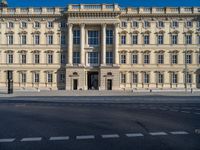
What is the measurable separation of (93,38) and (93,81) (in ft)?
36.6

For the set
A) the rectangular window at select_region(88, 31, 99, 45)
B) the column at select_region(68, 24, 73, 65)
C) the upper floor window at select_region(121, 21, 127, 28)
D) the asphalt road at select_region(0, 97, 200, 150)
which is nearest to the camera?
the asphalt road at select_region(0, 97, 200, 150)

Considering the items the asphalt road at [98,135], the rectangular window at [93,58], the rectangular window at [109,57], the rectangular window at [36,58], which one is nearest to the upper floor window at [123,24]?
the rectangular window at [109,57]

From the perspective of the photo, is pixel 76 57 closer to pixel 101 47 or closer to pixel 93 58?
pixel 93 58

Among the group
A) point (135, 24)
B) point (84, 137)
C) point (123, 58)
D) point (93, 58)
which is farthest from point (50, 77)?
point (84, 137)

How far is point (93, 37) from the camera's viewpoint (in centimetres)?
7050

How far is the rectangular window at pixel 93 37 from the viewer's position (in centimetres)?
7031

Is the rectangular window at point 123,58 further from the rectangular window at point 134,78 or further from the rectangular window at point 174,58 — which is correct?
the rectangular window at point 174,58

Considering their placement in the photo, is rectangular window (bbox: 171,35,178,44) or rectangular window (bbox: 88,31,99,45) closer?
rectangular window (bbox: 171,35,178,44)

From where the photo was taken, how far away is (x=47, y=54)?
7088cm

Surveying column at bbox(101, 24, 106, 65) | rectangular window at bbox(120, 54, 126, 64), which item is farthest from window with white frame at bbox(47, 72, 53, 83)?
rectangular window at bbox(120, 54, 126, 64)

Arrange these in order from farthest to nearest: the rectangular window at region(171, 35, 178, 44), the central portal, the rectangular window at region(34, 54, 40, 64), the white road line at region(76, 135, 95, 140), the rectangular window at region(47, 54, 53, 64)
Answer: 1. the central portal
2. the rectangular window at region(34, 54, 40, 64)
3. the rectangular window at region(47, 54, 53, 64)
4. the rectangular window at region(171, 35, 178, 44)
5. the white road line at region(76, 135, 95, 140)

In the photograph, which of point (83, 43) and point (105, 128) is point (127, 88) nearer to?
point (83, 43)

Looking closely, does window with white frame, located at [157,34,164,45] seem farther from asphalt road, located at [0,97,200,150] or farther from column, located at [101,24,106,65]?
asphalt road, located at [0,97,200,150]

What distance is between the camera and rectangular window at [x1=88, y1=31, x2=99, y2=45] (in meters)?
70.3
